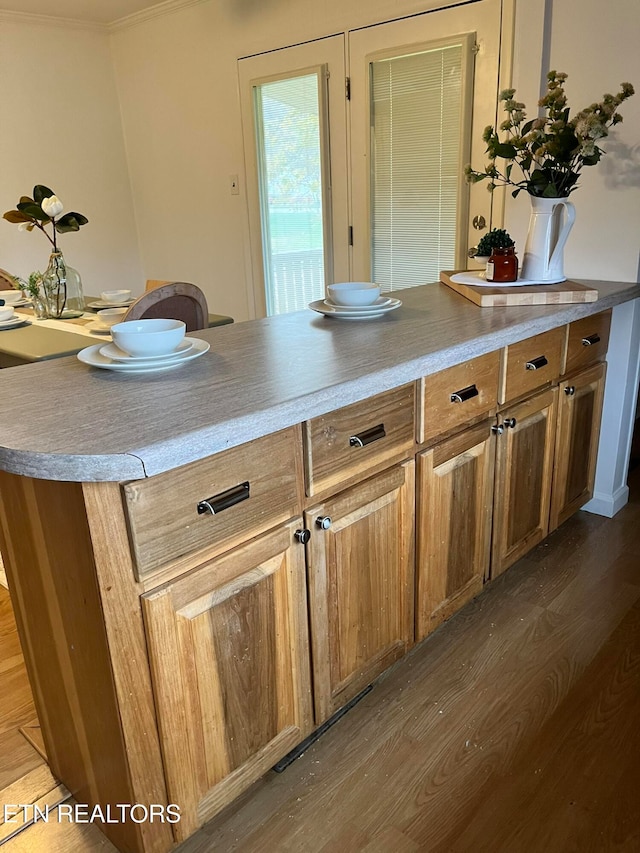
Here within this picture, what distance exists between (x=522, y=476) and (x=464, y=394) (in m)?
0.49

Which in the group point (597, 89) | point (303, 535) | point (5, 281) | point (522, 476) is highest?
point (597, 89)

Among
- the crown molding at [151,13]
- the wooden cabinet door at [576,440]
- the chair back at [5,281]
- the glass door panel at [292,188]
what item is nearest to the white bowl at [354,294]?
the wooden cabinet door at [576,440]

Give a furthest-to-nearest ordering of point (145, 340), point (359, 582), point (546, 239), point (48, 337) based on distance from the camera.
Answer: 1. point (48, 337)
2. point (546, 239)
3. point (359, 582)
4. point (145, 340)

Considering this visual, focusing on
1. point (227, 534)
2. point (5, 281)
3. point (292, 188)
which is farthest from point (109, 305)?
point (227, 534)

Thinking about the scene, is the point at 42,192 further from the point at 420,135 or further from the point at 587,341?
the point at 587,341

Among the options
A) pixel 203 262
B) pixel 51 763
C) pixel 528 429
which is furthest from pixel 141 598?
pixel 203 262

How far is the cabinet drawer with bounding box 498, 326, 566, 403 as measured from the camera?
1730 mm

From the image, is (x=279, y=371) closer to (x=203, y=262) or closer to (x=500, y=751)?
(x=500, y=751)

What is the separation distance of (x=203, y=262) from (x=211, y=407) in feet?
11.1

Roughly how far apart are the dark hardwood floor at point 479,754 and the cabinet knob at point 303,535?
581 millimetres

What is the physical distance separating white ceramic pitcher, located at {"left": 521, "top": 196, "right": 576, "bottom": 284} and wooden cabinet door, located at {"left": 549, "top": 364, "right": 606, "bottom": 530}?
→ 359 mm

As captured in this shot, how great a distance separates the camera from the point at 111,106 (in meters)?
4.41

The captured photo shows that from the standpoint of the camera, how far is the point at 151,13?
3908mm

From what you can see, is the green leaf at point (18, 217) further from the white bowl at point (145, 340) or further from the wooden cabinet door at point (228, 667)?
the wooden cabinet door at point (228, 667)
